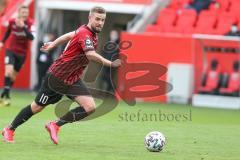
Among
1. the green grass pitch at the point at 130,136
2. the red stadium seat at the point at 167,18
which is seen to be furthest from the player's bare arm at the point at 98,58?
the red stadium seat at the point at 167,18

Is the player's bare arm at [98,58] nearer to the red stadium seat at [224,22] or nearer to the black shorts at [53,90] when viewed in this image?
the black shorts at [53,90]

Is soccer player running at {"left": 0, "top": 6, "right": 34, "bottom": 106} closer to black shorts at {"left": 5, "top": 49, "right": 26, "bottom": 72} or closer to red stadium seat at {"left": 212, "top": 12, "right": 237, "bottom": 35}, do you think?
black shorts at {"left": 5, "top": 49, "right": 26, "bottom": 72}

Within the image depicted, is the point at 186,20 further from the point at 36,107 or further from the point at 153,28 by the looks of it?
the point at 36,107

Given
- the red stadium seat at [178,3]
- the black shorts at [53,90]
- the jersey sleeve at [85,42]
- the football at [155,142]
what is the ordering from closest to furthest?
the football at [155,142] → the jersey sleeve at [85,42] → the black shorts at [53,90] → the red stadium seat at [178,3]

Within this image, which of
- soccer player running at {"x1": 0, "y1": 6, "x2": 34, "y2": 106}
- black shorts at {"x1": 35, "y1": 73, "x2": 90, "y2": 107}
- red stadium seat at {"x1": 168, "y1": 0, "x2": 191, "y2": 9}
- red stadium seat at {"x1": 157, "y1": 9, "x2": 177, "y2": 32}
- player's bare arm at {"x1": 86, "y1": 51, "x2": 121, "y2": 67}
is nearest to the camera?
player's bare arm at {"x1": 86, "y1": 51, "x2": 121, "y2": 67}

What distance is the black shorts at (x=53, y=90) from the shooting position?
11.0 m

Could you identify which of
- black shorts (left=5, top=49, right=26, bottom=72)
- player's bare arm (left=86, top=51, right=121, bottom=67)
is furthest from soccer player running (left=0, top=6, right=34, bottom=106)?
player's bare arm (left=86, top=51, right=121, bottom=67)

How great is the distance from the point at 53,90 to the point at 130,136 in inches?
83.1

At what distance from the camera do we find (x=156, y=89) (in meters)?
21.9

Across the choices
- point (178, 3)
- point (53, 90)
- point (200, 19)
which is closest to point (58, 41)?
point (53, 90)

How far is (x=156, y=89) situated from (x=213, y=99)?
68.9 inches

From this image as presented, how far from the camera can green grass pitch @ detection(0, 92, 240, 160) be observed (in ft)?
33.3

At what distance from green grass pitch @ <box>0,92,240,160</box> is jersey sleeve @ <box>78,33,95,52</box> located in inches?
55.2

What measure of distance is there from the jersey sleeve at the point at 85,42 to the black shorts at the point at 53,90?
2.30ft
